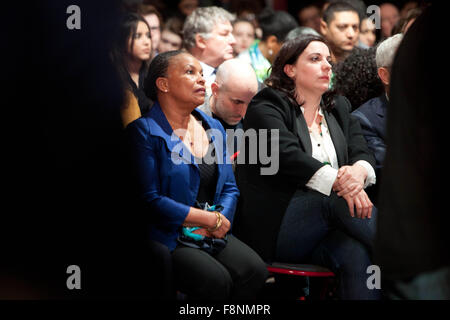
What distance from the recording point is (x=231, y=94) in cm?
324

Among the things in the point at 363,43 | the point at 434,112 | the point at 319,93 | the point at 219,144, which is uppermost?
the point at 363,43

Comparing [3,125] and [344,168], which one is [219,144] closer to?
[344,168]

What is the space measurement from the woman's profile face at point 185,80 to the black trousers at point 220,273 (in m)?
0.69

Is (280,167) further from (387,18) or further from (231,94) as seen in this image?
(387,18)

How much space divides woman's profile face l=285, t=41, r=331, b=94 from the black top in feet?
2.00

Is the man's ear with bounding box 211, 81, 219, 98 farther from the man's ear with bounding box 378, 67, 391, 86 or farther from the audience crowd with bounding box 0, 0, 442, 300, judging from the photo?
the man's ear with bounding box 378, 67, 391, 86

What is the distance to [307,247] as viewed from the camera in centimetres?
263

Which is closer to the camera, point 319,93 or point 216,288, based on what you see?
point 216,288

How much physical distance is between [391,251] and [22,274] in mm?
783

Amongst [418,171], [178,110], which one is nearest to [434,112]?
[418,171]

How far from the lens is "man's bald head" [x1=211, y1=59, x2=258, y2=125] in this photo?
3.24 metres

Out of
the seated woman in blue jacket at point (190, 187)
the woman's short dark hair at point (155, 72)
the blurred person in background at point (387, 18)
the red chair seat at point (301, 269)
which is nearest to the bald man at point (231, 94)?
the seated woman in blue jacket at point (190, 187)

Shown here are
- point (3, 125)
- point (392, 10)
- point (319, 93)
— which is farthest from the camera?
point (392, 10)

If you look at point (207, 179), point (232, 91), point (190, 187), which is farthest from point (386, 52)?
point (190, 187)
